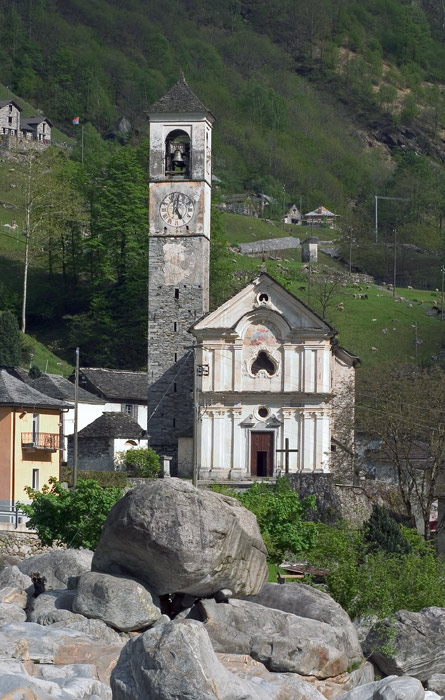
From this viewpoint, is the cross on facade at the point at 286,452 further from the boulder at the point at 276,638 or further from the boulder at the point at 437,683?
the boulder at the point at 276,638

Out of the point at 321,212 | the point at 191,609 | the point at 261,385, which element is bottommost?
the point at 191,609

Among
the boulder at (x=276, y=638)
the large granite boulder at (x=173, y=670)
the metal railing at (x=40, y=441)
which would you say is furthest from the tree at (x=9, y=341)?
the large granite boulder at (x=173, y=670)

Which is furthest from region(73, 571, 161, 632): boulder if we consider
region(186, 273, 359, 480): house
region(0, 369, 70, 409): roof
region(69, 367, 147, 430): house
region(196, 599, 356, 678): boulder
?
region(69, 367, 147, 430): house

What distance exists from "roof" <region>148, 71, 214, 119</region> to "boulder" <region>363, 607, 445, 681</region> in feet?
141

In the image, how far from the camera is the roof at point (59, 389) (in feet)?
248

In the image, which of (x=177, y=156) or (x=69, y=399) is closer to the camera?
(x=69, y=399)

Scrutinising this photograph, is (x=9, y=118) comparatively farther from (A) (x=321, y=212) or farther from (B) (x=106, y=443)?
(B) (x=106, y=443)

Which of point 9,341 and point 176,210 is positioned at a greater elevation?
point 176,210

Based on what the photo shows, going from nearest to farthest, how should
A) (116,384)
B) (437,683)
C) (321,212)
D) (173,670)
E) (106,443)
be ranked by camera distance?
1. (173,670)
2. (437,683)
3. (106,443)
4. (116,384)
5. (321,212)

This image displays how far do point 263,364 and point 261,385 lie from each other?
98 cm

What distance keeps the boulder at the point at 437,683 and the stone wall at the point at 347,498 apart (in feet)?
60.1

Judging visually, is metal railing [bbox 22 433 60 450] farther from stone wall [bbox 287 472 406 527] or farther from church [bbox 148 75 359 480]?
church [bbox 148 75 359 480]

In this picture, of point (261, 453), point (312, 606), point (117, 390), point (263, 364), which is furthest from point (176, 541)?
point (117, 390)

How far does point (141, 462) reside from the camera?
69.8m
